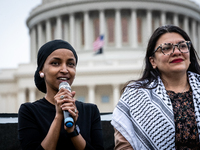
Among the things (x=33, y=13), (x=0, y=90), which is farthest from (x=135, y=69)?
(x=33, y=13)

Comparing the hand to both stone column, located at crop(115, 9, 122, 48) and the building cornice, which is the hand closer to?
stone column, located at crop(115, 9, 122, 48)

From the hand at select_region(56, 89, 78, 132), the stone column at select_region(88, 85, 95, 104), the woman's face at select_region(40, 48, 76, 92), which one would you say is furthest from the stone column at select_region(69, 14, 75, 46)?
the hand at select_region(56, 89, 78, 132)

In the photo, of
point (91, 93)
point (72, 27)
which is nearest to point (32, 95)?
point (91, 93)

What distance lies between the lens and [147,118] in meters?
3.58

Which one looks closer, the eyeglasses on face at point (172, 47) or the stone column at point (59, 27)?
the eyeglasses on face at point (172, 47)

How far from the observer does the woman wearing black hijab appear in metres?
2.95

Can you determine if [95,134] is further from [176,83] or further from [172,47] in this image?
[172,47]

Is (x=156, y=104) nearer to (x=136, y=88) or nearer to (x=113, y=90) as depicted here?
(x=136, y=88)

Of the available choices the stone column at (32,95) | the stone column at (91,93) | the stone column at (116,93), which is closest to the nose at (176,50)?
the stone column at (91,93)

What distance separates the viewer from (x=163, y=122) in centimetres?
350

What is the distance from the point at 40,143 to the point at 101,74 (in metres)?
34.1

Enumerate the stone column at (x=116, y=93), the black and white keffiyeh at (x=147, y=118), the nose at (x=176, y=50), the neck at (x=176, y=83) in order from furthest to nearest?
the stone column at (x=116, y=93), the neck at (x=176, y=83), the nose at (x=176, y=50), the black and white keffiyeh at (x=147, y=118)

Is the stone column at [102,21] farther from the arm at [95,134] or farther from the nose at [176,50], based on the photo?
the arm at [95,134]

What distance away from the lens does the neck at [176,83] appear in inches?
155
